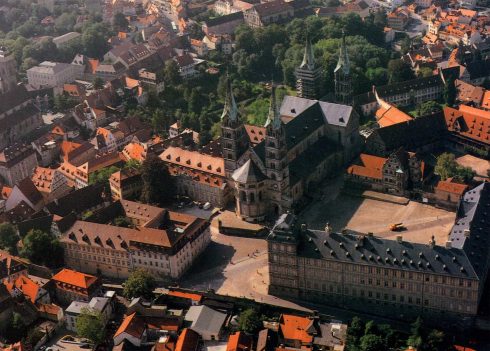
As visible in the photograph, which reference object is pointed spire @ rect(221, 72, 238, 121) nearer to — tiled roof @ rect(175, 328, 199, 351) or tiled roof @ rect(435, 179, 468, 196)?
tiled roof @ rect(435, 179, 468, 196)

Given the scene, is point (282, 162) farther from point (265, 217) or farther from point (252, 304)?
point (252, 304)

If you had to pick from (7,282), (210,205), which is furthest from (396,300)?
(7,282)

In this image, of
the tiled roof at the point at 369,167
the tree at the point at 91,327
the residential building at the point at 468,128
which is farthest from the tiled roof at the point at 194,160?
the residential building at the point at 468,128

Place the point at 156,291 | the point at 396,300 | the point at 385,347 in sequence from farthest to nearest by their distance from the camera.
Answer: the point at 156,291 → the point at 396,300 → the point at 385,347

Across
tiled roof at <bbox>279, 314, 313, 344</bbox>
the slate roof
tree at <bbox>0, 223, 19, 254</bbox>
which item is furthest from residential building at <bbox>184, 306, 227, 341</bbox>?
the slate roof

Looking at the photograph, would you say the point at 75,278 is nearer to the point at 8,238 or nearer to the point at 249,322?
the point at 8,238

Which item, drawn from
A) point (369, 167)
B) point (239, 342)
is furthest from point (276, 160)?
point (239, 342)
